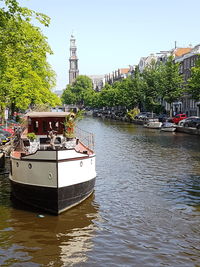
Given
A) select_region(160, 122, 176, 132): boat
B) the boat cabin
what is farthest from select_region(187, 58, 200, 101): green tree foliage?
the boat cabin

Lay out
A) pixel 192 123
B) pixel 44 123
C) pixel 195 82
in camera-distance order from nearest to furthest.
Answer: pixel 44 123, pixel 195 82, pixel 192 123

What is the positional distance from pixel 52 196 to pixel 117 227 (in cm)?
299

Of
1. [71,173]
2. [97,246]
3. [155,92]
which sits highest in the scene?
[155,92]

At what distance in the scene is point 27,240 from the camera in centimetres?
1448

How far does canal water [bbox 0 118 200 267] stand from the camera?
43.0ft

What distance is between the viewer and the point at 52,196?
17.0m

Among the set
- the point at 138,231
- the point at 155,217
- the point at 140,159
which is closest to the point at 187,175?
the point at 140,159

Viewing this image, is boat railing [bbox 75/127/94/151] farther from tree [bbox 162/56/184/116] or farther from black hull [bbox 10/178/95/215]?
tree [bbox 162/56/184/116]

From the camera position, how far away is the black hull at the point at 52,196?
17094 mm

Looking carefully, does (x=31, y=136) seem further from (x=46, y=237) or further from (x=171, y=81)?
(x=171, y=81)

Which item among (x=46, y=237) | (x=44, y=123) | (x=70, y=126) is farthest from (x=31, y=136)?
(x=46, y=237)

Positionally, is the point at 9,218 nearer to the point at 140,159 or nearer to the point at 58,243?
the point at 58,243

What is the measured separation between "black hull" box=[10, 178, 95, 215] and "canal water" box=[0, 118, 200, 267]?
0.35 meters

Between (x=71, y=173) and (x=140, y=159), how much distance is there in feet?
52.3
